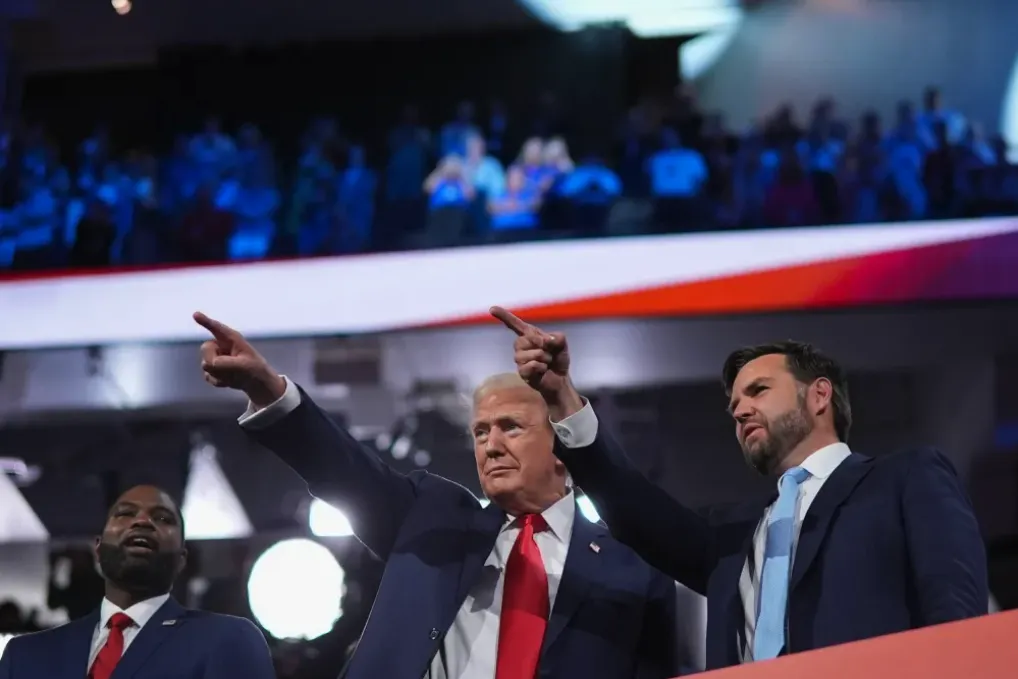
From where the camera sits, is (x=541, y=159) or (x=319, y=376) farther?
(x=541, y=159)

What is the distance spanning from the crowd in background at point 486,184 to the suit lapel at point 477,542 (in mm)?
3107

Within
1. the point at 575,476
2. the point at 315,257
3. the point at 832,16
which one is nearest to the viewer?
the point at 575,476

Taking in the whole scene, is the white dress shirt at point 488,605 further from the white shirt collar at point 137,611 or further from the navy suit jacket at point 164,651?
the white shirt collar at point 137,611

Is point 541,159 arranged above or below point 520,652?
above

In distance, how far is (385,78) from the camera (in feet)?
22.3

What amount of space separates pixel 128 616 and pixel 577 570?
1168mm

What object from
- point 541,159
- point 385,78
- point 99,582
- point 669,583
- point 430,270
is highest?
point 385,78

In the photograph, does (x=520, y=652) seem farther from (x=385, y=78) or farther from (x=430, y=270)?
(x=385, y=78)

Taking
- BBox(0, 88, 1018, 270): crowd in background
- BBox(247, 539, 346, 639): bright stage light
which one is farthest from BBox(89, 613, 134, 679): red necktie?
BBox(0, 88, 1018, 270): crowd in background

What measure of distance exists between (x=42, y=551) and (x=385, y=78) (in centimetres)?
325

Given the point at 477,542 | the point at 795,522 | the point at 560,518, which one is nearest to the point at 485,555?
the point at 477,542

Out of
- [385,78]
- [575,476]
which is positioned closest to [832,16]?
[385,78]

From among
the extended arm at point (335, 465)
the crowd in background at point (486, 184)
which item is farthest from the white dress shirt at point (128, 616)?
the crowd in background at point (486, 184)

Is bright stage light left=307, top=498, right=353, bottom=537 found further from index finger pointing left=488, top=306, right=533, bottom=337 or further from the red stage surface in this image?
the red stage surface
